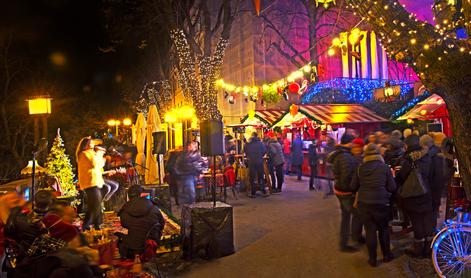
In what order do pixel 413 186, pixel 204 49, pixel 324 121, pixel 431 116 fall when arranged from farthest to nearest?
pixel 204 49
pixel 324 121
pixel 431 116
pixel 413 186

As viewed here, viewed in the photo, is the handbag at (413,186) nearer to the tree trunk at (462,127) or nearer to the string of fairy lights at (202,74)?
the tree trunk at (462,127)

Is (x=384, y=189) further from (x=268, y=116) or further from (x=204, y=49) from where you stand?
(x=268, y=116)

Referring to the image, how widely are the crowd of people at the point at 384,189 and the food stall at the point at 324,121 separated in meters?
8.63

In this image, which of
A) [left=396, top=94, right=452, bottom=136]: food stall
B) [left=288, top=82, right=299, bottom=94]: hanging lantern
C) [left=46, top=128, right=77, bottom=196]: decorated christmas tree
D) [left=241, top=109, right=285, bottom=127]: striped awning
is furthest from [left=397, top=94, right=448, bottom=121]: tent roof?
[left=46, top=128, right=77, bottom=196]: decorated christmas tree

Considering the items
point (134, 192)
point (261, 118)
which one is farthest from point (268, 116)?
point (134, 192)

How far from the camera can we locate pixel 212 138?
7523 millimetres

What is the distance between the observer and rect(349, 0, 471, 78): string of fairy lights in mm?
4719

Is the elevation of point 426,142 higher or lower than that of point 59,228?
higher

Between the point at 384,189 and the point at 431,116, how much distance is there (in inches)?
357

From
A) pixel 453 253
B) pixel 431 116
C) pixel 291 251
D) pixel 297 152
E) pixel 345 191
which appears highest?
pixel 431 116

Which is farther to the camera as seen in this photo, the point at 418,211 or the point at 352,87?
the point at 352,87

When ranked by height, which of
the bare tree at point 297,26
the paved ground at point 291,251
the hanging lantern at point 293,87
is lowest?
the paved ground at point 291,251

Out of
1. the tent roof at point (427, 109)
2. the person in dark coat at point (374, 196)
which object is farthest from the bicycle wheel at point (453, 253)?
the tent roof at point (427, 109)

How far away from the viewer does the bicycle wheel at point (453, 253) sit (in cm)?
520
